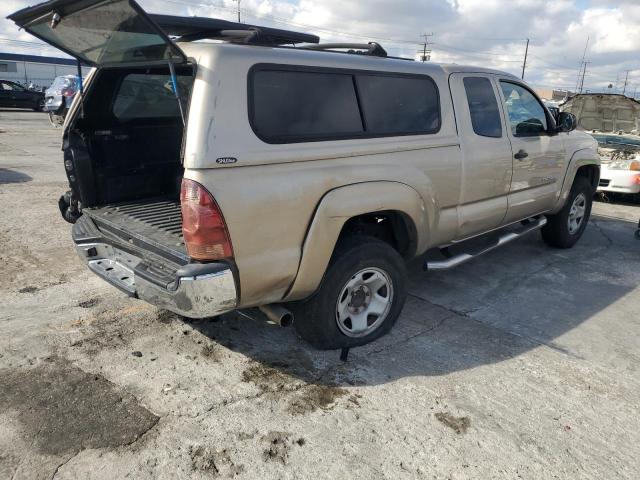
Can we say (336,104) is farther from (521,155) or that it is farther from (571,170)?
(571,170)

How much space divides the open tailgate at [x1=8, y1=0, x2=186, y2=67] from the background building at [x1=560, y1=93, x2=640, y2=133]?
9872mm

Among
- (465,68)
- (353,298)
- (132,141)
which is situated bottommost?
(353,298)

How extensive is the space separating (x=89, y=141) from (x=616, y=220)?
7561mm

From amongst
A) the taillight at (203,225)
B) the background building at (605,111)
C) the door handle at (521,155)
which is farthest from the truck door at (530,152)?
the background building at (605,111)

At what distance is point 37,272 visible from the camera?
4809 millimetres

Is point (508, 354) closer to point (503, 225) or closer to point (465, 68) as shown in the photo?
point (503, 225)

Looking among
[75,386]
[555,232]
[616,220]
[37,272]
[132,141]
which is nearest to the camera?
[75,386]

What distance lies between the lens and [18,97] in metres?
26.5

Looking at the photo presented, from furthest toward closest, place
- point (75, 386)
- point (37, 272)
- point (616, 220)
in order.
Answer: point (616, 220) → point (37, 272) → point (75, 386)

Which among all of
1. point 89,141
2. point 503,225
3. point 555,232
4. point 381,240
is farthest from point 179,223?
point 555,232

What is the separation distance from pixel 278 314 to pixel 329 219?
666mm

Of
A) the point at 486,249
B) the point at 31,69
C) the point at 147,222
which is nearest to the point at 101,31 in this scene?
the point at 147,222

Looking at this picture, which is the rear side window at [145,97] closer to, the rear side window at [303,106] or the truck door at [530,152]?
the rear side window at [303,106]

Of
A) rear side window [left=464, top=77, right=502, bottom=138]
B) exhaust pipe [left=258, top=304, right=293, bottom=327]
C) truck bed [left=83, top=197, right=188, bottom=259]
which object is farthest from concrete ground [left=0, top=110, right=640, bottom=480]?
rear side window [left=464, top=77, right=502, bottom=138]
